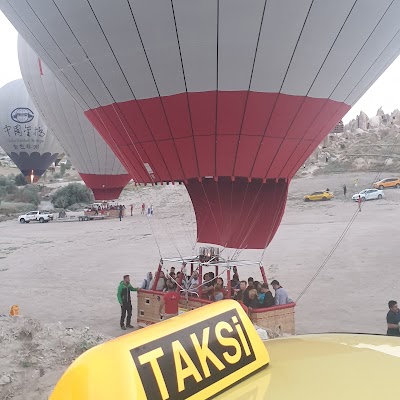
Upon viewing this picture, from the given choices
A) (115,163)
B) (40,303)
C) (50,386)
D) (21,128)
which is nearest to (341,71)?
(50,386)

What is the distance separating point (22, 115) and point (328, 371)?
3575cm

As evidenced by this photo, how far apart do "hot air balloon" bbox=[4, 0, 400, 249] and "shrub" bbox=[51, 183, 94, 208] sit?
39.5 metres

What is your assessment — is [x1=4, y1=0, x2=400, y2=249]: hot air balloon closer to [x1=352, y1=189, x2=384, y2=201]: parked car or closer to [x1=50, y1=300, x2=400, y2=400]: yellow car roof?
[x1=50, y1=300, x2=400, y2=400]: yellow car roof

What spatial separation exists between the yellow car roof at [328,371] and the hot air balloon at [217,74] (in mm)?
5749

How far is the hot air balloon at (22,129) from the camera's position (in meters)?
34.5

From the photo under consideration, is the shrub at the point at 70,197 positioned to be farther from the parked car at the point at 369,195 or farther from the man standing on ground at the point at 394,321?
A: the man standing on ground at the point at 394,321

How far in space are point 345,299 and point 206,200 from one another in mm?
3963

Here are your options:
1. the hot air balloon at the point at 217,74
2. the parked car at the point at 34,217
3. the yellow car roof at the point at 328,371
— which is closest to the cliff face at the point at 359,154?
the parked car at the point at 34,217

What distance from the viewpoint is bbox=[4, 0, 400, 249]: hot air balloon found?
23.7ft

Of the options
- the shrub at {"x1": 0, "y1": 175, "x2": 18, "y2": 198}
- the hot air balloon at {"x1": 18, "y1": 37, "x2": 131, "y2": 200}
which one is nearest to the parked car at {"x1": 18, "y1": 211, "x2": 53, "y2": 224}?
the hot air balloon at {"x1": 18, "y1": 37, "x2": 131, "y2": 200}

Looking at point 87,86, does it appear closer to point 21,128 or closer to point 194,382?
point 194,382

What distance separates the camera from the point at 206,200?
956cm

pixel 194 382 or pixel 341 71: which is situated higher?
pixel 341 71

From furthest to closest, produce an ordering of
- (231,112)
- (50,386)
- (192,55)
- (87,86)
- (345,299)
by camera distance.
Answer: (345,299), (87,86), (231,112), (192,55), (50,386)
